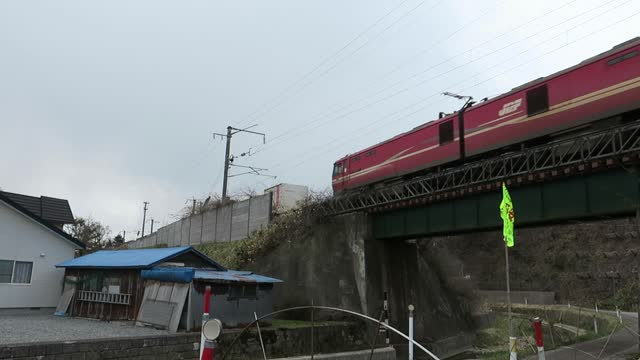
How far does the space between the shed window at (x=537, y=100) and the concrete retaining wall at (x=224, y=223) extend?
1660 cm

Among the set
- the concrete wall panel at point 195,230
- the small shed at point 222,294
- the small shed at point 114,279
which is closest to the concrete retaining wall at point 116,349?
the small shed at point 222,294

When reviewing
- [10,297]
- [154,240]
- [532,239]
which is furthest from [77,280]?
[532,239]

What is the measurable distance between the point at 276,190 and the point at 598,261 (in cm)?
3978

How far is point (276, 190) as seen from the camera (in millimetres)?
30688

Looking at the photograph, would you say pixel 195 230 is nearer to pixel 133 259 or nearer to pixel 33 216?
pixel 33 216

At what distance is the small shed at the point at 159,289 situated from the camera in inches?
648

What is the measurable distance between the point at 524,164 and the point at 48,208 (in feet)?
108

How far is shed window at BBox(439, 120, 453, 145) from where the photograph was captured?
784 inches

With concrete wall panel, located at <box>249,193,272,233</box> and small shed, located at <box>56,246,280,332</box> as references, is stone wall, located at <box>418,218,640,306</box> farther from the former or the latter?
small shed, located at <box>56,246,280,332</box>

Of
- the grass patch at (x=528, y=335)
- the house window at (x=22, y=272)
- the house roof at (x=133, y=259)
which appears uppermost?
the house roof at (x=133, y=259)

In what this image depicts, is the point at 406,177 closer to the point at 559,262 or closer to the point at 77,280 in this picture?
the point at 77,280

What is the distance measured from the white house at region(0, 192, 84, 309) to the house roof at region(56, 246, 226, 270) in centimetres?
117

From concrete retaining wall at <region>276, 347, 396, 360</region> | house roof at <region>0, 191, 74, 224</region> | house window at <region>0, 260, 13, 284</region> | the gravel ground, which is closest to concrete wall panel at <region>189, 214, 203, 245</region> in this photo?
house roof at <region>0, 191, 74, 224</region>

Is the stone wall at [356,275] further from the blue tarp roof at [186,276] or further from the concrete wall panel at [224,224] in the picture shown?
the concrete wall panel at [224,224]
